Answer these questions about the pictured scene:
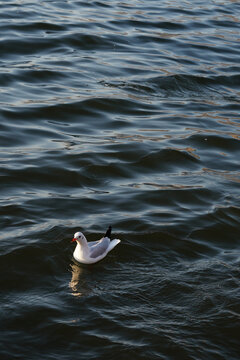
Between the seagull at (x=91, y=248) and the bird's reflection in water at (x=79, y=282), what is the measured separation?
0.33ft

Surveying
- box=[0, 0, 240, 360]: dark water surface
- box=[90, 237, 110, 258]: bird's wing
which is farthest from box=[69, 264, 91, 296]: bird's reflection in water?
box=[90, 237, 110, 258]: bird's wing

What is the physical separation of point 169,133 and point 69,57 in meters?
4.47

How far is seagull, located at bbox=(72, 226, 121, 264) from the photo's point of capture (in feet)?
26.6

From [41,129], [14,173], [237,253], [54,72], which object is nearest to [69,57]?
[54,72]

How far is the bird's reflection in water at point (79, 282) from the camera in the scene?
775 cm

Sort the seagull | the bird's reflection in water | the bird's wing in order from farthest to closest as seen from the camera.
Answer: the bird's wing < the seagull < the bird's reflection in water

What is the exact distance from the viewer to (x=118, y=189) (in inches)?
403

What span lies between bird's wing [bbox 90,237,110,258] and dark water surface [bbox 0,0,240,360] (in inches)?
7.5

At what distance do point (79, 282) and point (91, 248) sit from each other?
463 millimetres

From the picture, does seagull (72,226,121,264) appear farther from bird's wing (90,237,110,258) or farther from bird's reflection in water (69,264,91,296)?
bird's reflection in water (69,264,91,296)

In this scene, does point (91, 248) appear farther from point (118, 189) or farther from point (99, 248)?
point (118, 189)

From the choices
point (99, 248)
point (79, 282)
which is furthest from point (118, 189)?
point (79, 282)

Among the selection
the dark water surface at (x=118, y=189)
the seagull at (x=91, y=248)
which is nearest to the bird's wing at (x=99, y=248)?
the seagull at (x=91, y=248)

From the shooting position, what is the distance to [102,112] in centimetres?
1314
